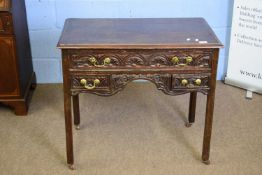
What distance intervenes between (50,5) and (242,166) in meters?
1.69

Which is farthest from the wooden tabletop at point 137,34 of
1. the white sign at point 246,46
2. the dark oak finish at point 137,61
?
the white sign at point 246,46

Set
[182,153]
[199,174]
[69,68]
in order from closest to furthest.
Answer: [69,68] → [199,174] → [182,153]

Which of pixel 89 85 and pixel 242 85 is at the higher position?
pixel 89 85

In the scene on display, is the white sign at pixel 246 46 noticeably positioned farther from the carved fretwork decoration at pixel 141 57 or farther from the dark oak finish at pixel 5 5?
the dark oak finish at pixel 5 5

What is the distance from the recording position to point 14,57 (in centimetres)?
253

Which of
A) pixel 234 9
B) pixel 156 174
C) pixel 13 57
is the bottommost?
pixel 156 174

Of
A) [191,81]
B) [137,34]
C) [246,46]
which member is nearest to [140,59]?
[137,34]

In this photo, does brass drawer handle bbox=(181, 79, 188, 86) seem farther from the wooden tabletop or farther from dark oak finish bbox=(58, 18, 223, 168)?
the wooden tabletop

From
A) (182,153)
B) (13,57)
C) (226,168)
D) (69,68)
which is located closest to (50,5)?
(13,57)

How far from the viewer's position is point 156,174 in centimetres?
213

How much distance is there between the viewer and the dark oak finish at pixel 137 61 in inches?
74.6

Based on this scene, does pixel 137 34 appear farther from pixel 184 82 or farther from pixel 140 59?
pixel 184 82

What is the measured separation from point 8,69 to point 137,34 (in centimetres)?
96

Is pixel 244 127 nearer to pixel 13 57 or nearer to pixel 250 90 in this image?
pixel 250 90
